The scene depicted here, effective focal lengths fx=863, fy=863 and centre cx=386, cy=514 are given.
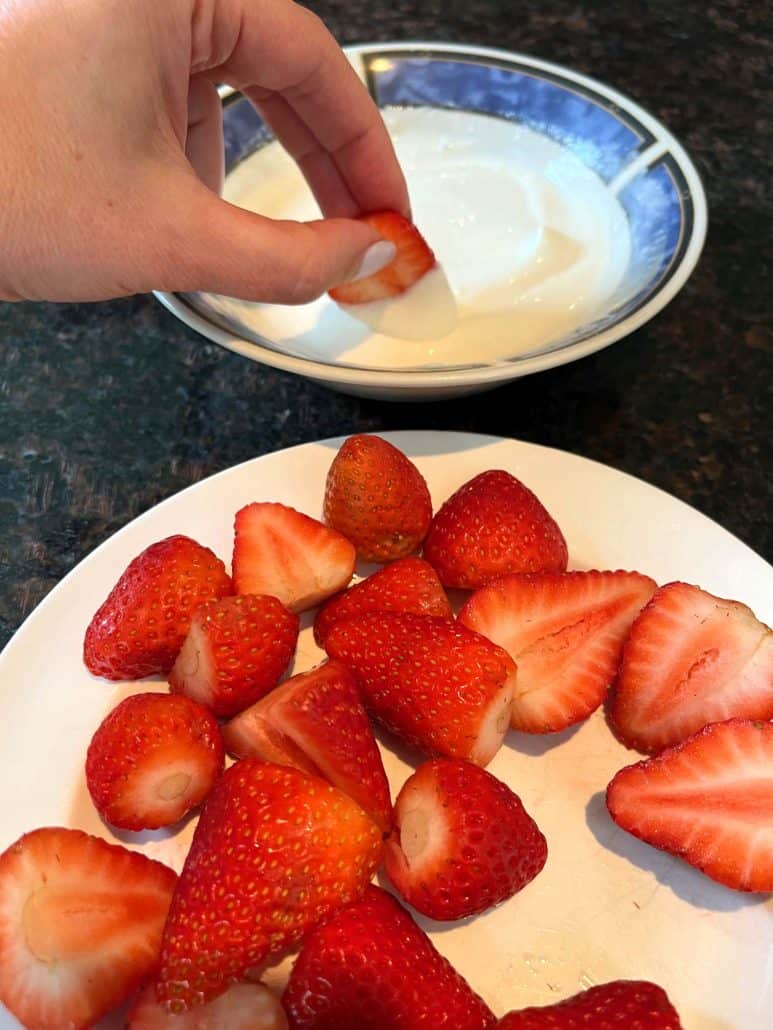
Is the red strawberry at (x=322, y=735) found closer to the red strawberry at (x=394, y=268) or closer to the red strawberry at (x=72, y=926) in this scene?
the red strawberry at (x=72, y=926)

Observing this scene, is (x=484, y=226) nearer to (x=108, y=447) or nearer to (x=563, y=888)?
(x=108, y=447)

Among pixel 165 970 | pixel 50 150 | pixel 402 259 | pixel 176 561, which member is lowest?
pixel 165 970

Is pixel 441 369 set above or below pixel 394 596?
above

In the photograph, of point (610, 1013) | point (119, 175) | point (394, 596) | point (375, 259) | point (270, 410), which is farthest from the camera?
point (270, 410)

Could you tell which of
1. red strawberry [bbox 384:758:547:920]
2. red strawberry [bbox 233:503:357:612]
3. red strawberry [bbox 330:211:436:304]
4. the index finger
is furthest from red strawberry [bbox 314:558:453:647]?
the index finger

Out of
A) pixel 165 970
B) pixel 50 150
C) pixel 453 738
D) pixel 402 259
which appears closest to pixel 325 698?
pixel 453 738

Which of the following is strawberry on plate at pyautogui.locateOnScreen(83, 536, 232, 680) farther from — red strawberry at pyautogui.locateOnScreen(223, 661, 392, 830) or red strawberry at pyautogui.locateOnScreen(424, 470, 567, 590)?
red strawberry at pyautogui.locateOnScreen(424, 470, 567, 590)

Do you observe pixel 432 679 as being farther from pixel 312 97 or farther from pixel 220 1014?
pixel 312 97

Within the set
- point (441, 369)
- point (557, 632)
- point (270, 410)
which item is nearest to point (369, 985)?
point (557, 632)
